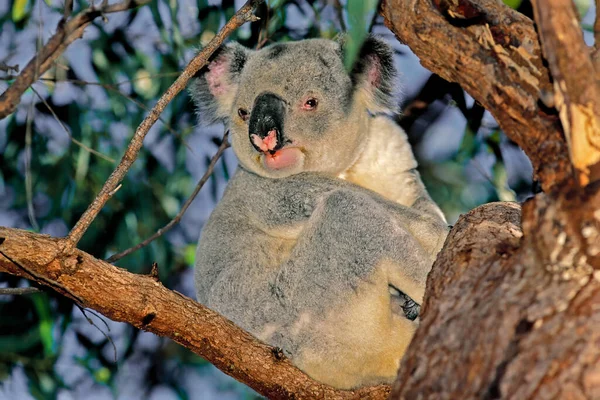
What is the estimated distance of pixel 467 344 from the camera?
143 cm

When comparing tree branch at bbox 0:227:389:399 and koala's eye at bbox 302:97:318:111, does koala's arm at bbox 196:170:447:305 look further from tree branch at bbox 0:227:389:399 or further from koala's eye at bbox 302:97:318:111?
tree branch at bbox 0:227:389:399

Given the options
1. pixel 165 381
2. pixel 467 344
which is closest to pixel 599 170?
pixel 467 344

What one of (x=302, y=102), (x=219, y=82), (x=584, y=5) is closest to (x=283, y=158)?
(x=302, y=102)

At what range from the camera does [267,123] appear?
2.82 m

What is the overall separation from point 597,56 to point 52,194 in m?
2.98

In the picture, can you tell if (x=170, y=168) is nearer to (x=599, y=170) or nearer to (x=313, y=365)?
(x=313, y=365)

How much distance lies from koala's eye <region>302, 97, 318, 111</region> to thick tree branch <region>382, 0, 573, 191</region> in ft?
3.58

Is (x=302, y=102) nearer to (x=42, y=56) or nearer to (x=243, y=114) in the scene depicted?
(x=243, y=114)

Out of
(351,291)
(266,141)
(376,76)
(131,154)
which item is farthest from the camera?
(376,76)

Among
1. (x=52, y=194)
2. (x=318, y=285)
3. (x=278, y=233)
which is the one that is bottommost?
(x=318, y=285)

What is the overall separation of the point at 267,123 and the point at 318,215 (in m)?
0.41

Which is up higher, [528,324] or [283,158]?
[283,158]

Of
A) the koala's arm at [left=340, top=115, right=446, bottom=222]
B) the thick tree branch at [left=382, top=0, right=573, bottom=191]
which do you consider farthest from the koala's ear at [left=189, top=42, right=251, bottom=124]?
the thick tree branch at [left=382, top=0, right=573, bottom=191]

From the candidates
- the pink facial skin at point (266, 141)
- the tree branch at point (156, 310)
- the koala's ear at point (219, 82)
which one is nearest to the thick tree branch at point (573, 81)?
the tree branch at point (156, 310)
